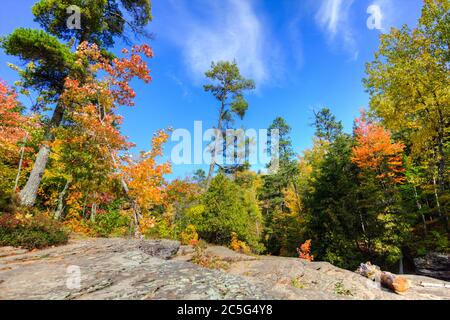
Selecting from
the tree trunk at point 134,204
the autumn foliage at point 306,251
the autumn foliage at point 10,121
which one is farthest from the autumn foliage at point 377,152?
the autumn foliage at point 10,121

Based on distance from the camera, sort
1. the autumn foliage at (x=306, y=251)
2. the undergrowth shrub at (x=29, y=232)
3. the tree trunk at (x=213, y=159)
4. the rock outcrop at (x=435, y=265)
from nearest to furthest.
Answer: the undergrowth shrub at (x=29, y=232)
the rock outcrop at (x=435, y=265)
the autumn foliage at (x=306, y=251)
the tree trunk at (x=213, y=159)

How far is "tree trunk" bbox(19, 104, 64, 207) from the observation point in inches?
351

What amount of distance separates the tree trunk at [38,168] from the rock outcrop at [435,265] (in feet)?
65.2

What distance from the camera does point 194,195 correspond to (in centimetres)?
1584

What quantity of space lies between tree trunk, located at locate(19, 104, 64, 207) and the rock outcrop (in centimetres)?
1989

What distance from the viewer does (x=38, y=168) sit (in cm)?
940

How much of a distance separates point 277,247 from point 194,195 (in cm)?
1490

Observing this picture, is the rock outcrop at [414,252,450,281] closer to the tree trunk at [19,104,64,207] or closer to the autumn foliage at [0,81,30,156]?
the tree trunk at [19,104,64,207]

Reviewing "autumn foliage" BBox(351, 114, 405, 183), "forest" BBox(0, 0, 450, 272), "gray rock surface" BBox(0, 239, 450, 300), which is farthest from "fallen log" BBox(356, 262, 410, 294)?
"autumn foliage" BBox(351, 114, 405, 183)

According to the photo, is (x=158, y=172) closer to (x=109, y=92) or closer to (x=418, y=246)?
(x=109, y=92)

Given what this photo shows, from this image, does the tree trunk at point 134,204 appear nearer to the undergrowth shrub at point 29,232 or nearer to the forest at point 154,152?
the forest at point 154,152

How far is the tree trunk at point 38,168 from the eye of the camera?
8.91 m

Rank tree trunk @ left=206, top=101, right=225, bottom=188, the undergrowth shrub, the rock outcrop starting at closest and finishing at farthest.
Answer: the undergrowth shrub, the rock outcrop, tree trunk @ left=206, top=101, right=225, bottom=188
